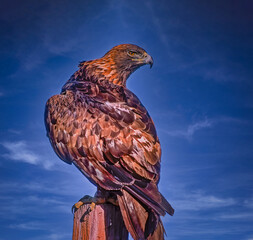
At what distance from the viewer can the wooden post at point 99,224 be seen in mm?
3230

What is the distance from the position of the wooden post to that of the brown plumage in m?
0.25

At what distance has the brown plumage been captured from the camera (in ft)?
10.1

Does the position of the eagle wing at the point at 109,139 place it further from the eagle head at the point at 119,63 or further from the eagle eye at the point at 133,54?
the eagle eye at the point at 133,54

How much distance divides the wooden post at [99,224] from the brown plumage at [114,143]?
0.81 feet

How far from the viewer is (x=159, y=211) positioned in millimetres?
2998

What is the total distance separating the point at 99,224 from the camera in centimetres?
325

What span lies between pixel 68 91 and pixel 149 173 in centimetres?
176

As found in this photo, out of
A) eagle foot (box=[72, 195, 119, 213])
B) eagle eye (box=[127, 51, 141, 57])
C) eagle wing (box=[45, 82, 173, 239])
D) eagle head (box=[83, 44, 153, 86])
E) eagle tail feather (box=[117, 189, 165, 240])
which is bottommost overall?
eagle tail feather (box=[117, 189, 165, 240])

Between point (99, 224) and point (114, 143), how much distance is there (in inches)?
36.5

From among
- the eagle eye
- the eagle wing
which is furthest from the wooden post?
the eagle eye

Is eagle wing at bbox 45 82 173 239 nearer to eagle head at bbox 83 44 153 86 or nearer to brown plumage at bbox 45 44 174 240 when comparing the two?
brown plumage at bbox 45 44 174 240

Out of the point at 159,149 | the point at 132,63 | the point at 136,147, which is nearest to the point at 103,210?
the point at 136,147

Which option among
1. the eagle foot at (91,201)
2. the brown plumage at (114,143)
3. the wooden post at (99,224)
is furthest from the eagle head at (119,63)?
the wooden post at (99,224)

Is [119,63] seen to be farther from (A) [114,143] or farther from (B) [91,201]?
(B) [91,201]
